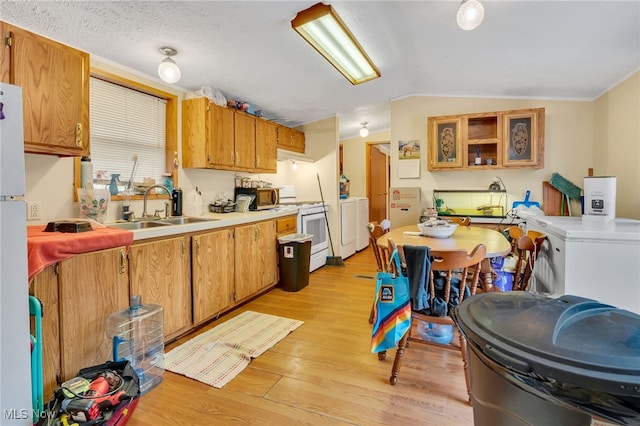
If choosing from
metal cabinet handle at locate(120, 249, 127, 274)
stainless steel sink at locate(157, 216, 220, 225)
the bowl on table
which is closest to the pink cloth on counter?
metal cabinet handle at locate(120, 249, 127, 274)

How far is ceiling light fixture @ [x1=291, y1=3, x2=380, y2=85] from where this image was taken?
220 cm

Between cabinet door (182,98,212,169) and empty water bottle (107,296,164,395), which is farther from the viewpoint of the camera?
cabinet door (182,98,212,169)

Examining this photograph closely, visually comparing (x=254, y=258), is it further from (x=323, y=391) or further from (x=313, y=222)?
(x=323, y=391)

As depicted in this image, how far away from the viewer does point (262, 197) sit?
13.2 feet

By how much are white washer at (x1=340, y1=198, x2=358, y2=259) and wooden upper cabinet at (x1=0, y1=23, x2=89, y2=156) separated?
12.2 feet

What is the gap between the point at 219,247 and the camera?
9.10 feet

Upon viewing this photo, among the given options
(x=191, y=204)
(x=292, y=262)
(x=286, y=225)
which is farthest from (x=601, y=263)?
(x=191, y=204)

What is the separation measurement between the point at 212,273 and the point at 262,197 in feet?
5.03

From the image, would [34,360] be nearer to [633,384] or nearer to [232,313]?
[232,313]

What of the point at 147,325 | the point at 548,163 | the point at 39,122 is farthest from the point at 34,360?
the point at 548,163

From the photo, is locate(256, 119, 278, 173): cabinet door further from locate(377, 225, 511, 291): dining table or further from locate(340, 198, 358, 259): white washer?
locate(377, 225, 511, 291): dining table

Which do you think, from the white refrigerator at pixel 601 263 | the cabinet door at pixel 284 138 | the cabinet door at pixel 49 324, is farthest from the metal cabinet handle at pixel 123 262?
the cabinet door at pixel 284 138

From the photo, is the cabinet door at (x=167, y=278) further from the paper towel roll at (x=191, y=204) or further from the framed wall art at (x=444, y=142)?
the framed wall art at (x=444, y=142)

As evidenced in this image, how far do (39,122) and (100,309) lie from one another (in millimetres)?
1143
